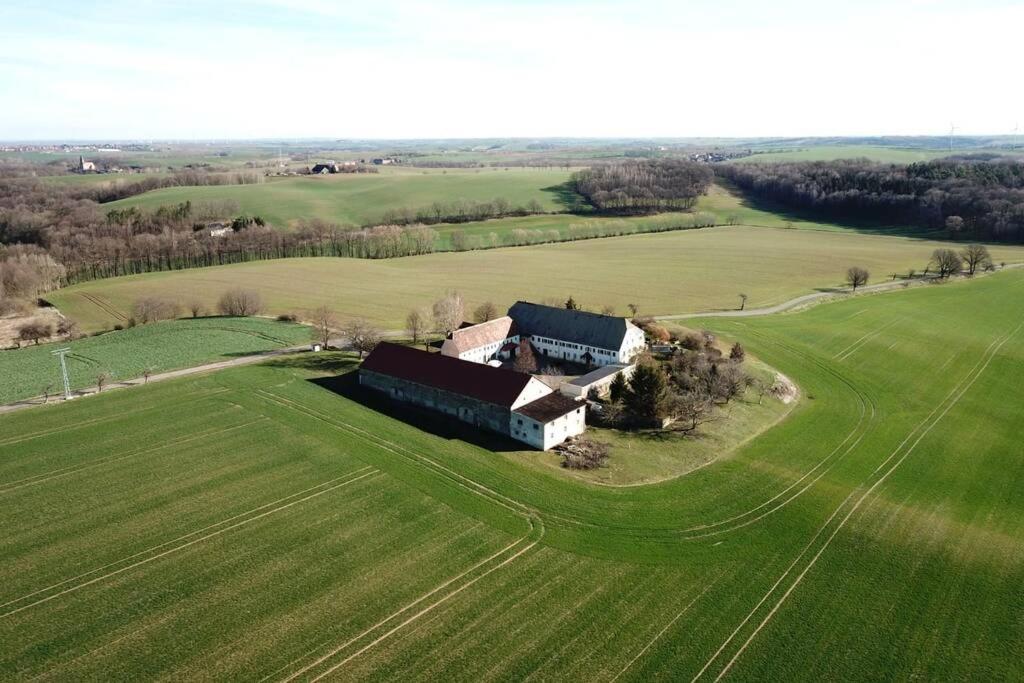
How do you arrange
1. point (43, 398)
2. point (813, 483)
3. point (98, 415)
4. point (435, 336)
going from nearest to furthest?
point (813, 483) < point (98, 415) < point (43, 398) < point (435, 336)

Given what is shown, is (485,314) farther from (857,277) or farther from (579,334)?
(857,277)

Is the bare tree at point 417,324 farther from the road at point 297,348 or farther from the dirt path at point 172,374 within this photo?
the dirt path at point 172,374

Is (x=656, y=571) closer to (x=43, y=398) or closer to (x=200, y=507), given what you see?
(x=200, y=507)

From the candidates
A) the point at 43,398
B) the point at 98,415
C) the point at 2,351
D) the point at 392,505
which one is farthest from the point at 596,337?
the point at 2,351

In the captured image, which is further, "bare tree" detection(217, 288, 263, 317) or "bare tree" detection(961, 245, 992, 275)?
"bare tree" detection(961, 245, 992, 275)

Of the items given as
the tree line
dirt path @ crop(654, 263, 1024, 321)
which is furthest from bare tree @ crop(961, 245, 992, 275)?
the tree line

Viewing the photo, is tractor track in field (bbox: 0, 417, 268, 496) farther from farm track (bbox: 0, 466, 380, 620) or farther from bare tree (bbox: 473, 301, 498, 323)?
bare tree (bbox: 473, 301, 498, 323)
